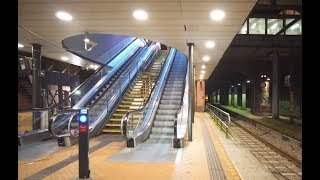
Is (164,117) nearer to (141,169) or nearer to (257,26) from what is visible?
(141,169)

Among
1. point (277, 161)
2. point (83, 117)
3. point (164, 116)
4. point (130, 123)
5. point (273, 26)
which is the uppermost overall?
point (273, 26)

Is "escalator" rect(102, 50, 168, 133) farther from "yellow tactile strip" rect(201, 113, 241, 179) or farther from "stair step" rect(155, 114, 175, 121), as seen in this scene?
"yellow tactile strip" rect(201, 113, 241, 179)

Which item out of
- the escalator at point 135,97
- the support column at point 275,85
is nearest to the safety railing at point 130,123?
the escalator at point 135,97

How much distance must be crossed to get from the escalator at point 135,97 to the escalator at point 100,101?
0.27 meters

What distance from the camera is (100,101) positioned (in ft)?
45.1

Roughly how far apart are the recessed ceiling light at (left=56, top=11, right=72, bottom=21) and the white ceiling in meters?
0.12

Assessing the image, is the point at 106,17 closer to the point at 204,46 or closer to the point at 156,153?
the point at 156,153

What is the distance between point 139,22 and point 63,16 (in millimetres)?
1870

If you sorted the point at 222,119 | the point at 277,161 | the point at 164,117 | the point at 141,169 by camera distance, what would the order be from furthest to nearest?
the point at 222,119 → the point at 164,117 → the point at 277,161 → the point at 141,169

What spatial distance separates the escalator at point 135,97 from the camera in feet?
40.5

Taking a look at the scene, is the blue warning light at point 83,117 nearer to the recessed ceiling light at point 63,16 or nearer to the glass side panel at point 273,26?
the recessed ceiling light at point 63,16

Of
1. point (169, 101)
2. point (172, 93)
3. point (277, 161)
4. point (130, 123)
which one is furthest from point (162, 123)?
point (277, 161)
